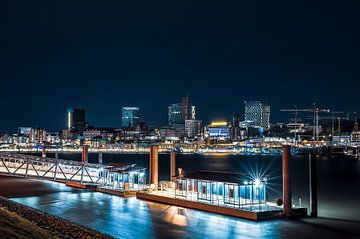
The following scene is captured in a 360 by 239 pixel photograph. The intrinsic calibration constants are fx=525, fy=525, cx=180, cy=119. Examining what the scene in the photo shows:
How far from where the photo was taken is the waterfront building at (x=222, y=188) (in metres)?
27.9

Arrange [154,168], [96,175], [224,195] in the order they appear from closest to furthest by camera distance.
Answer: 1. [224,195]
2. [154,168]
3. [96,175]

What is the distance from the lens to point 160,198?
3319 cm

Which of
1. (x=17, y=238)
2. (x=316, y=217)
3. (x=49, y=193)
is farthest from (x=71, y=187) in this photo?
(x=17, y=238)

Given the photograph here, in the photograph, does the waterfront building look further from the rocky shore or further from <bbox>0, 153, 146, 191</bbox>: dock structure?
the rocky shore

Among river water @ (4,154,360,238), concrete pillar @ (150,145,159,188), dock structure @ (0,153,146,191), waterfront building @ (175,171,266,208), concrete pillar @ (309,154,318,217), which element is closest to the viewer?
river water @ (4,154,360,238)

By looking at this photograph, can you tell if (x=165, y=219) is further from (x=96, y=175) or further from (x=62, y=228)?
(x=96, y=175)

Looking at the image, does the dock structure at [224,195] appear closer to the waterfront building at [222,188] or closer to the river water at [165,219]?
the waterfront building at [222,188]

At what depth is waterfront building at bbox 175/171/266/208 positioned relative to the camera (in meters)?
27.9

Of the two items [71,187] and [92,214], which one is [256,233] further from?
[71,187]

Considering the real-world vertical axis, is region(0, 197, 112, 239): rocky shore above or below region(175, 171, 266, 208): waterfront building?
below

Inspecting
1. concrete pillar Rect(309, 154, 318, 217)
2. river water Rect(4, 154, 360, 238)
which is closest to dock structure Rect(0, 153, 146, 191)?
river water Rect(4, 154, 360, 238)

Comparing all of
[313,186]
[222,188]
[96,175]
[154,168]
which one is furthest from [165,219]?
[96,175]

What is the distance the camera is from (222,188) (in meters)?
28.9

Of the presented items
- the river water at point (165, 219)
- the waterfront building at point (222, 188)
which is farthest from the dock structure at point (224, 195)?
the river water at point (165, 219)
